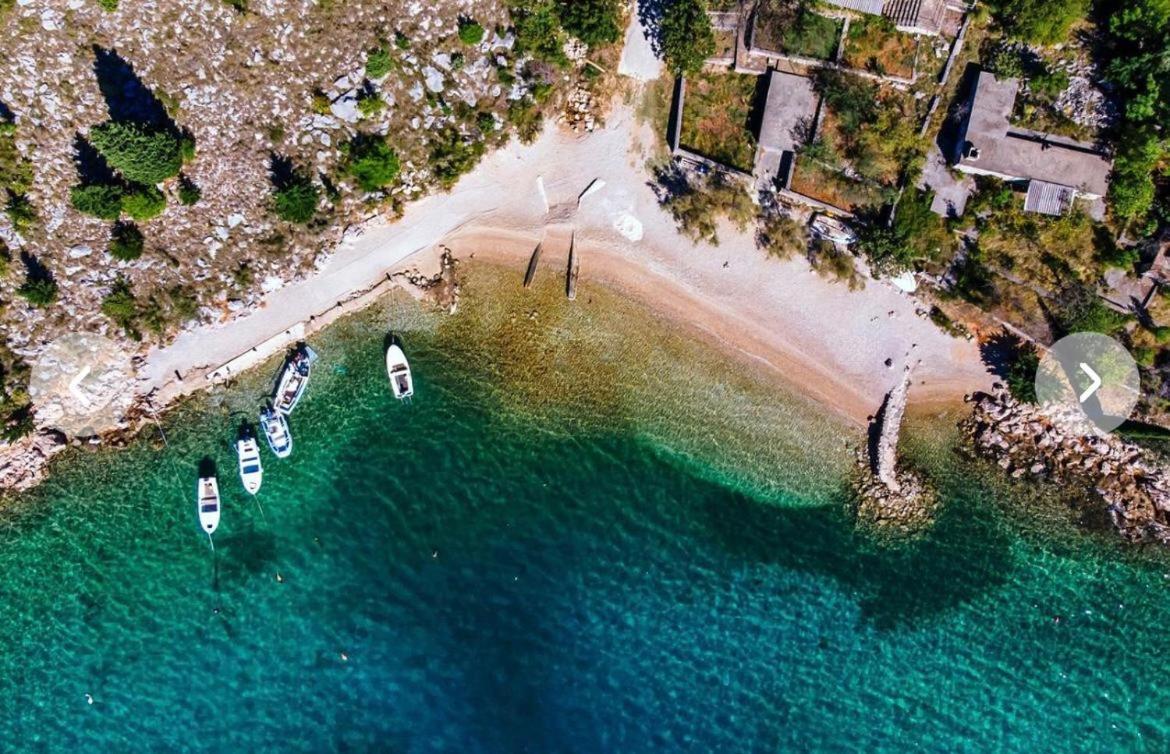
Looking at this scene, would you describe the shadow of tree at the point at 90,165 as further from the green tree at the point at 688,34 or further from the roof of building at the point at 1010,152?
the roof of building at the point at 1010,152

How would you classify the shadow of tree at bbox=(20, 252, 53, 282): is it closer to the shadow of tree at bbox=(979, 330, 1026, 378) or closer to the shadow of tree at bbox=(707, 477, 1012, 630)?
the shadow of tree at bbox=(707, 477, 1012, 630)

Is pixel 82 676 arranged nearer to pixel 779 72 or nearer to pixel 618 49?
pixel 618 49

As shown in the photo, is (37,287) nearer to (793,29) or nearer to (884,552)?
(793,29)

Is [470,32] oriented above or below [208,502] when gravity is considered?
above

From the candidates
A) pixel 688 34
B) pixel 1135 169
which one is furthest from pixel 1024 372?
pixel 688 34

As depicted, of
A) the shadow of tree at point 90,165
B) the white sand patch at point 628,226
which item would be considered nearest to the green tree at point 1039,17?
the white sand patch at point 628,226

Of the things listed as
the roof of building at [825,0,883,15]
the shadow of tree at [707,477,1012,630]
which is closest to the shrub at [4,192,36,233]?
the shadow of tree at [707,477,1012,630]
